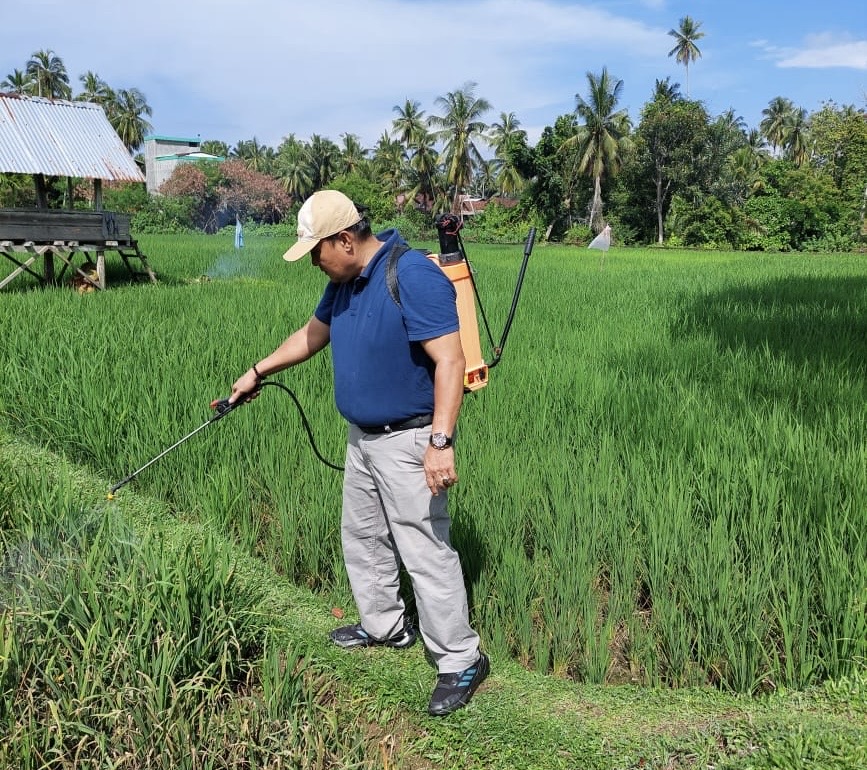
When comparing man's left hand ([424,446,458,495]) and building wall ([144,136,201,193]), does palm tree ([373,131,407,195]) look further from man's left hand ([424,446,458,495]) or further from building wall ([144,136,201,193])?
man's left hand ([424,446,458,495])

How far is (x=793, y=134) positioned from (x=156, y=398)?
52812mm

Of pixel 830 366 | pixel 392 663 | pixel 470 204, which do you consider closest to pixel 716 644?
pixel 392 663

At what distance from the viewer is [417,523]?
2.08 metres

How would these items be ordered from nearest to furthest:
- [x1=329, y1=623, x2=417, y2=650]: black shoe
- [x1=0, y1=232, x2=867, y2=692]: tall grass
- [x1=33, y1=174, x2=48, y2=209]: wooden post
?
[x1=0, y1=232, x2=867, y2=692]: tall grass, [x1=329, y1=623, x2=417, y2=650]: black shoe, [x1=33, y1=174, x2=48, y2=209]: wooden post

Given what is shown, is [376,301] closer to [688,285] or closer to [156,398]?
[156,398]

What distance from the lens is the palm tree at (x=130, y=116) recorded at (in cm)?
5138

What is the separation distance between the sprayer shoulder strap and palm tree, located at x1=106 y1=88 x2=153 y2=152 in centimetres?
5530

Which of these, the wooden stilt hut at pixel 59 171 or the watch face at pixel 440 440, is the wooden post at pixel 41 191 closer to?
the wooden stilt hut at pixel 59 171

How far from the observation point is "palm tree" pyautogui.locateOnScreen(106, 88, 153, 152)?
51375 mm

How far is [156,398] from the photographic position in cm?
435

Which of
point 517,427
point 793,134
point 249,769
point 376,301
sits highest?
point 793,134

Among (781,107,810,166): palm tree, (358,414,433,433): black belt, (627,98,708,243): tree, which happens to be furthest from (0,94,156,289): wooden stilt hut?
(781,107,810,166): palm tree

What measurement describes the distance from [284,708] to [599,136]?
3635 cm

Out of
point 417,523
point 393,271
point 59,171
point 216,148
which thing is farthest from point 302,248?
point 216,148
